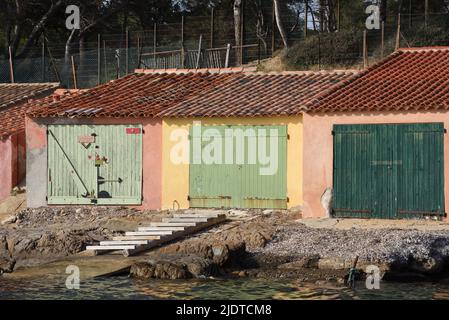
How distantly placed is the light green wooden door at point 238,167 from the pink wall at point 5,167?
238 inches

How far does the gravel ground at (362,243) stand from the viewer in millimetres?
20578

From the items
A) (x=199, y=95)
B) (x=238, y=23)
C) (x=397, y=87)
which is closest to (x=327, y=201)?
(x=397, y=87)

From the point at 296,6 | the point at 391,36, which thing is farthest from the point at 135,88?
the point at 296,6

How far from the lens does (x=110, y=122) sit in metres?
28.5

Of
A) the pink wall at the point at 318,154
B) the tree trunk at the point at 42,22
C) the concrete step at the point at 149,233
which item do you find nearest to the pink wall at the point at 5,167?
the concrete step at the point at 149,233

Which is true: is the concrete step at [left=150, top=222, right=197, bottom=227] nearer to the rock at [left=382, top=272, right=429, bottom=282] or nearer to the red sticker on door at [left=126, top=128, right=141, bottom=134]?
the red sticker on door at [left=126, top=128, right=141, bottom=134]

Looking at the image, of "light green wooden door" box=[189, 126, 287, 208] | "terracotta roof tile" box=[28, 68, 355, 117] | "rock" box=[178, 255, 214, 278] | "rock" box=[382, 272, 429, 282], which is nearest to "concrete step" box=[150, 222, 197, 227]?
"light green wooden door" box=[189, 126, 287, 208]

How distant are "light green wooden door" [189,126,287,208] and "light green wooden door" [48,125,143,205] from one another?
1687 mm

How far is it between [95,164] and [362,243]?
939cm

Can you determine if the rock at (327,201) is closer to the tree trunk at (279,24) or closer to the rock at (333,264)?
the rock at (333,264)

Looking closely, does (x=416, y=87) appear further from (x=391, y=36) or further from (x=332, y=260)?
(x=391, y=36)

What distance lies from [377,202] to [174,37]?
940 inches
